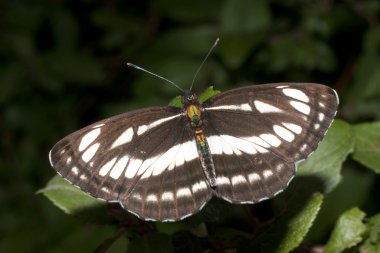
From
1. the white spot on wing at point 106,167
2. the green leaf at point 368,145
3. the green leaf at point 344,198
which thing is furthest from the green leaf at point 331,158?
the green leaf at point 344,198

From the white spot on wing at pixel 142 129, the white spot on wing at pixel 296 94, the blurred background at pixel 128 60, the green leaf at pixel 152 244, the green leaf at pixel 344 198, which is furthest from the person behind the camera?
the blurred background at pixel 128 60

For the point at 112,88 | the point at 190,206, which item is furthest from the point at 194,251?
the point at 112,88

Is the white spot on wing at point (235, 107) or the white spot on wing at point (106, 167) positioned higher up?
the white spot on wing at point (235, 107)

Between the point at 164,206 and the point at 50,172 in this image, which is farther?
the point at 50,172

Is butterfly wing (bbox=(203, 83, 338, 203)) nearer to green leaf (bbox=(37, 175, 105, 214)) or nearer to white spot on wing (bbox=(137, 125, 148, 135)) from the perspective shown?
white spot on wing (bbox=(137, 125, 148, 135))

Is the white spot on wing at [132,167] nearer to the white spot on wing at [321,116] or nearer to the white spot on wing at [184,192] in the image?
the white spot on wing at [184,192]

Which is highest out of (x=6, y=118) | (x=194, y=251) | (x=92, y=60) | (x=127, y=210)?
(x=92, y=60)

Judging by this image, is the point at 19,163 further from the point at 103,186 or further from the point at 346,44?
the point at 103,186
